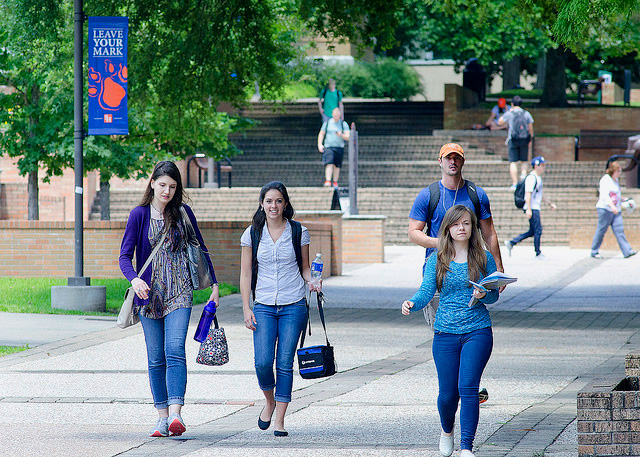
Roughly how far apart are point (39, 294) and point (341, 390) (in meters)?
6.99

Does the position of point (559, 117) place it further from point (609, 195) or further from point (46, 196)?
point (46, 196)

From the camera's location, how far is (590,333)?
37.8 feet

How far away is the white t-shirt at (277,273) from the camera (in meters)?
6.82

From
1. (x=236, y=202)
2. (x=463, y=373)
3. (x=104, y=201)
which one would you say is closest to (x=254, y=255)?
(x=463, y=373)

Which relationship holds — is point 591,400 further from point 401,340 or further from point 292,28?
point 292,28

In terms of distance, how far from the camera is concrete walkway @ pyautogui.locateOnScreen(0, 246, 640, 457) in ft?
20.9

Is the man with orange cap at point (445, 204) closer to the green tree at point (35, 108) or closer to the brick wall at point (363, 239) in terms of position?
the green tree at point (35, 108)

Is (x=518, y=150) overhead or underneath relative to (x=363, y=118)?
underneath

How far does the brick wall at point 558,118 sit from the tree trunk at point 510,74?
13.7m

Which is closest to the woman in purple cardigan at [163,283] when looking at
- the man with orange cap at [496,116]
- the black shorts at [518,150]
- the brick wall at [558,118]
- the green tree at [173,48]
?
the green tree at [173,48]

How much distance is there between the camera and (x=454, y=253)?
19.8 feet

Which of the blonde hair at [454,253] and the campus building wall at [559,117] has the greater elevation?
the campus building wall at [559,117]

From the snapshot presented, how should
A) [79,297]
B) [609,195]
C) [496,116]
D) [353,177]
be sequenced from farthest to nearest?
1. [496,116]
2. [353,177]
3. [609,195]
4. [79,297]

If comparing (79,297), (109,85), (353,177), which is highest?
(109,85)
